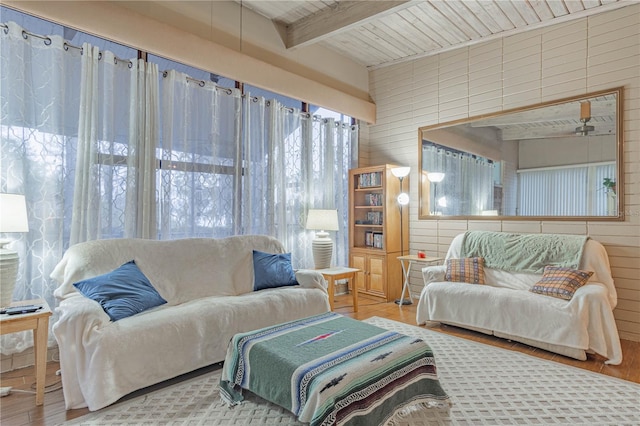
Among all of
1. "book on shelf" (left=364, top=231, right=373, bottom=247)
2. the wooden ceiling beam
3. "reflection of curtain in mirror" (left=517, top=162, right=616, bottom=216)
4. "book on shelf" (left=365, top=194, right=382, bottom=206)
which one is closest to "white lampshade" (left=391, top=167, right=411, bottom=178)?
"book on shelf" (left=365, top=194, right=382, bottom=206)

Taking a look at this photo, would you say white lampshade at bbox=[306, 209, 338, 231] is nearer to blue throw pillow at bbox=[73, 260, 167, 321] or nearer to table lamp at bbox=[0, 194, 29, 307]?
blue throw pillow at bbox=[73, 260, 167, 321]

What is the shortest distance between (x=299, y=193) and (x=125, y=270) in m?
2.34

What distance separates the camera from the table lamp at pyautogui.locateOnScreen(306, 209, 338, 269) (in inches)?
174

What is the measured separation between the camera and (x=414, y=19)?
409cm

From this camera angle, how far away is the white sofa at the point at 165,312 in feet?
7.04

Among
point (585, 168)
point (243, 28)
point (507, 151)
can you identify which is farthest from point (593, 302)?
point (243, 28)

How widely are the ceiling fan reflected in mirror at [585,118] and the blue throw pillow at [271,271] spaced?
325 centimetres

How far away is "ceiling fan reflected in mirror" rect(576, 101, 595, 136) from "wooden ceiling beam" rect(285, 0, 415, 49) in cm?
207

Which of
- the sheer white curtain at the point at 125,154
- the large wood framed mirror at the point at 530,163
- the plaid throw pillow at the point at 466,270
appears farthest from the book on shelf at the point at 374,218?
the plaid throw pillow at the point at 466,270

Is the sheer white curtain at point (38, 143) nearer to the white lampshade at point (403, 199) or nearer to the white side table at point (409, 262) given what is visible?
the white side table at point (409, 262)

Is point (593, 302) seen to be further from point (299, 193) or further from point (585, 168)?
point (299, 193)

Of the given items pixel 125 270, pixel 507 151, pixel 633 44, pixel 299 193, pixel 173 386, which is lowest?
pixel 173 386

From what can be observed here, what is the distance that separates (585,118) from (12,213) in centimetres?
492

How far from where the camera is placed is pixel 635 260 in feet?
11.2
